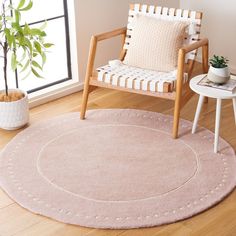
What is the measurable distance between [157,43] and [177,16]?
27cm

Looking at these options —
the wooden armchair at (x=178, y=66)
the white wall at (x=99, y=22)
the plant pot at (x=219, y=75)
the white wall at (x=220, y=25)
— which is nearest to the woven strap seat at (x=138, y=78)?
the wooden armchair at (x=178, y=66)

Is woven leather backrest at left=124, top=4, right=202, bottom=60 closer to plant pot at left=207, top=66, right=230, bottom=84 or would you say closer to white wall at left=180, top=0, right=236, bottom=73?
plant pot at left=207, top=66, right=230, bottom=84

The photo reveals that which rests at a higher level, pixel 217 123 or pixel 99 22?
pixel 99 22

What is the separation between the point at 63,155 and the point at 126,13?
1486 millimetres

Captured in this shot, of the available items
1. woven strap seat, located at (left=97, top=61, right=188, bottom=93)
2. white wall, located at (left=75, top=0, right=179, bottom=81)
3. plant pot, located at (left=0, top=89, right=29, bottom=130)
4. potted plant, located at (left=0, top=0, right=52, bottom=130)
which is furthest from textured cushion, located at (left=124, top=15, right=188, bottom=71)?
plant pot, located at (left=0, top=89, right=29, bottom=130)

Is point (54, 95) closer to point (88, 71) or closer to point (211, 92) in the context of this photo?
point (88, 71)

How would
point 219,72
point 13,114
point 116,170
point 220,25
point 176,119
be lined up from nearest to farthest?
point 116,170 < point 219,72 < point 176,119 < point 13,114 < point 220,25

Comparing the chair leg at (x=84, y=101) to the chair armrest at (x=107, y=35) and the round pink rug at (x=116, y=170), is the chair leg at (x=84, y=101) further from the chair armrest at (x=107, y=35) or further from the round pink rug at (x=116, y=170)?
the chair armrest at (x=107, y=35)

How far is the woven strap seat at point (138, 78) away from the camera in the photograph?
312cm

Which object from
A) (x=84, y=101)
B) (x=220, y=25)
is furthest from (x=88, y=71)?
(x=220, y=25)

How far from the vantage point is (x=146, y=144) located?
3.14 m

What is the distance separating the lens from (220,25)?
4.14 meters

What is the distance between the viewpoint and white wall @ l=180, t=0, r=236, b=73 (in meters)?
4.05

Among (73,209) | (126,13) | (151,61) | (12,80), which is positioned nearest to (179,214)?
(73,209)
